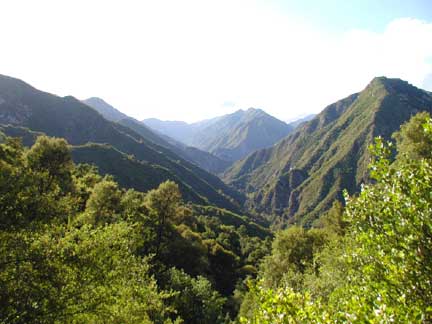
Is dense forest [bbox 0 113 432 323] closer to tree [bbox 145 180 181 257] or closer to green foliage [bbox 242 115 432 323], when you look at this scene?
green foliage [bbox 242 115 432 323]

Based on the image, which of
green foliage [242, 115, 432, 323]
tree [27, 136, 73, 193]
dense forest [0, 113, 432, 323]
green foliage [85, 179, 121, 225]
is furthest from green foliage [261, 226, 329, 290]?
tree [27, 136, 73, 193]

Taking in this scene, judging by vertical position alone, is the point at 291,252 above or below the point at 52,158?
Result: below

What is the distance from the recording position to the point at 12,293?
1262cm

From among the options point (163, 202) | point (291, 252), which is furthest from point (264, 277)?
point (163, 202)

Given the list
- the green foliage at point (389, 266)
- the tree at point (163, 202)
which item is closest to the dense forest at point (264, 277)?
the green foliage at point (389, 266)

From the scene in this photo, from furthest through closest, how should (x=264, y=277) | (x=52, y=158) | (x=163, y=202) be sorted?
(x=163, y=202), (x=52, y=158), (x=264, y=277)

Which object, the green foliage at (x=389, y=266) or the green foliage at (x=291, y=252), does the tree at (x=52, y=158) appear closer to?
the green foliage at (x=291, y=252)

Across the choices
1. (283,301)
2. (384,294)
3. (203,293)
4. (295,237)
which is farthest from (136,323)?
(295,237)

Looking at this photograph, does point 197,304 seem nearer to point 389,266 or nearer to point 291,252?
point 291,252

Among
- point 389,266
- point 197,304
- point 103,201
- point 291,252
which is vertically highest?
point 389,266

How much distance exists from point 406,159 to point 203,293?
136 feet

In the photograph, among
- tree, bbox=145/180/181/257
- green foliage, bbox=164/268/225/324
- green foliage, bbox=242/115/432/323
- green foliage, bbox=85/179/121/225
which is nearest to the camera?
green foliage, bbox=242/115/432/323

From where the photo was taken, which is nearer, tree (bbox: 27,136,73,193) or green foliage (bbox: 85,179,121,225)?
green foliage (bbox: 85,179,121,225)

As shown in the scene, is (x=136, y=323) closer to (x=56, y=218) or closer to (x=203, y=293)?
(x=56, y=218)
